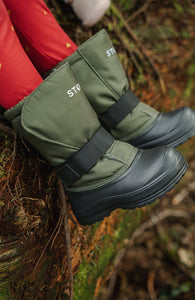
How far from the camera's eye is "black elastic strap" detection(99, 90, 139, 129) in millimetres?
1427

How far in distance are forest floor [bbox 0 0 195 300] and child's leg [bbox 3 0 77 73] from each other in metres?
0.40

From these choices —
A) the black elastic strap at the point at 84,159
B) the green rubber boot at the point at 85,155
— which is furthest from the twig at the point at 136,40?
the black elastic strap at the point at 84,159

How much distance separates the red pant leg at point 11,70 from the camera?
1.09m

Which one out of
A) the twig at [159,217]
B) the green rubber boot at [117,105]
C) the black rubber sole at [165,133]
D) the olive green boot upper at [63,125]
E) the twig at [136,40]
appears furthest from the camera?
the twig at [159,217]

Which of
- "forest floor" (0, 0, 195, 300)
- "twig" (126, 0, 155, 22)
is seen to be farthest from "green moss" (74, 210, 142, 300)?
"twig" (126, 0, 155, 22)

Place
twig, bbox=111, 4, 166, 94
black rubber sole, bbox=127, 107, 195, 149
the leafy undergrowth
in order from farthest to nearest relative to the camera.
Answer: the leafy undergrowth < twig, bbox=111, 4, 166, 94 < black rubber sole, bbox=127, 107, 195, 149

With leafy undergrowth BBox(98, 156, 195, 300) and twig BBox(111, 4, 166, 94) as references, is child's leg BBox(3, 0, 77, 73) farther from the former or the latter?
leafy undergrowth BBox(98, 156, 195, 300)

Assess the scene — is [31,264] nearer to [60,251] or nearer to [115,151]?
[60,251]

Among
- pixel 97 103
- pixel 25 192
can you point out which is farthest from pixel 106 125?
pixel 25 192

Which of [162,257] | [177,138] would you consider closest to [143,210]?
[162,257]

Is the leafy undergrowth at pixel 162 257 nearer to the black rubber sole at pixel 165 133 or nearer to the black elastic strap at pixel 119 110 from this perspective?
the black rubber sole at pixel 165 133

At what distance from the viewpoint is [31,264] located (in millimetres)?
1254

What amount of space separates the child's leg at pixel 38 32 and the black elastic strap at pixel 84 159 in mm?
511

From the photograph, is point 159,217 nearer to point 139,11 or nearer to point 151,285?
point 151,285
